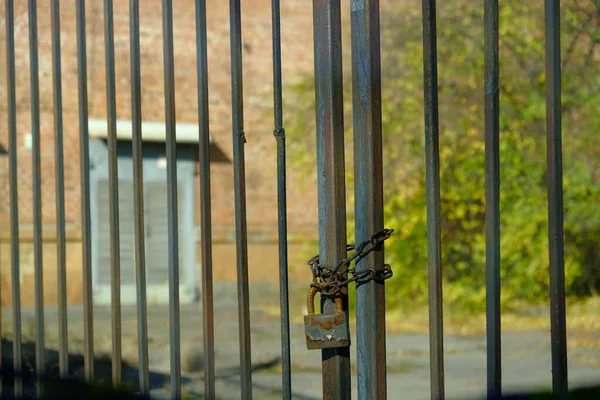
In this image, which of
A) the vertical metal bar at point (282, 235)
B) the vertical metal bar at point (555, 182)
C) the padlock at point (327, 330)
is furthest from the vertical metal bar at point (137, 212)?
the vertical metal bar at point (555, 182)

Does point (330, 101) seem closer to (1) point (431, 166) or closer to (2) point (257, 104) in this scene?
(1) point (431, 166)

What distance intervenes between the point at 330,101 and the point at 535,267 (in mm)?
9426

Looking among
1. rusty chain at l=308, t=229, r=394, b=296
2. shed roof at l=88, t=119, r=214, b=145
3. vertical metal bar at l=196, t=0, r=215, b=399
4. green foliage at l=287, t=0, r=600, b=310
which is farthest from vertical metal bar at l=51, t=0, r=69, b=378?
shed roof at l=88, t=119, r=214, b=145

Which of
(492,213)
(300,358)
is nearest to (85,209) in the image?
(492,213)

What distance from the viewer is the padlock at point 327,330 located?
236cm

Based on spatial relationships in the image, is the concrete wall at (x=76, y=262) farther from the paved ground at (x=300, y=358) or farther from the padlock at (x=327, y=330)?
the padlock at (x=327, y=330)

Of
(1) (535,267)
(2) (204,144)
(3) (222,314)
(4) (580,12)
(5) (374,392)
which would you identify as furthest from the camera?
(3) (222,314)

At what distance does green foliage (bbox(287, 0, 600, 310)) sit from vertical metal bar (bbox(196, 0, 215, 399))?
7.94 metres

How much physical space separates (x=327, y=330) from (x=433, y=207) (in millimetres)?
414

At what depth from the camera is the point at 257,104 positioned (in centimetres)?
1323

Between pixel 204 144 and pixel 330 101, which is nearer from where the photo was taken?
pixel 330 101

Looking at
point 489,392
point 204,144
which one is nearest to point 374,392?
point 489,392

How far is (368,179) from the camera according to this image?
7.70 feet

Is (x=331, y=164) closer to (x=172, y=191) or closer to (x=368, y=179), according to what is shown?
(x=368, y=179)
